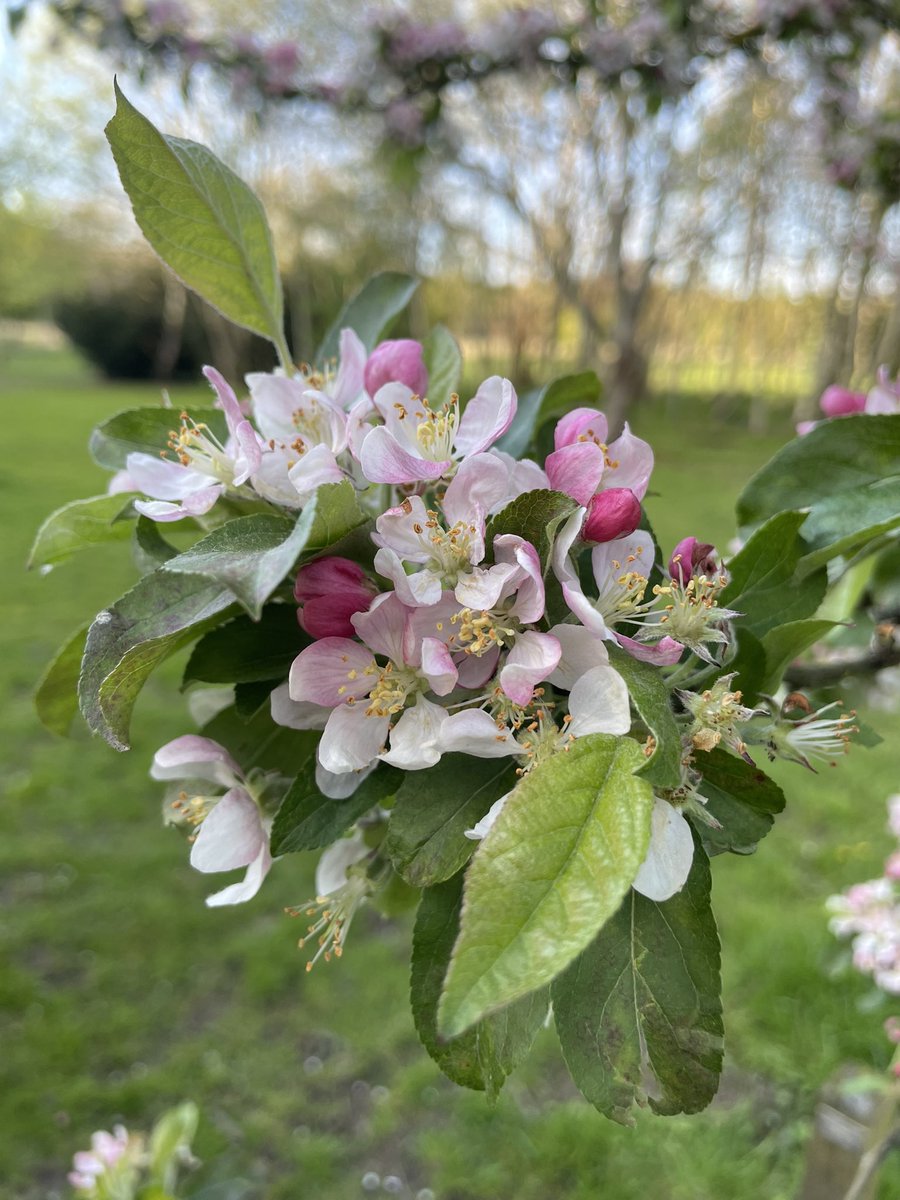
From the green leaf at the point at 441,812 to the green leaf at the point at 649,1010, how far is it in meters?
0.10

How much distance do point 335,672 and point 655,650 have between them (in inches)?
7.5

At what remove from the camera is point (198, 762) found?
0.64 meters

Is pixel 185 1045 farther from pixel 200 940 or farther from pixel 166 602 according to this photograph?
pixel 166 602

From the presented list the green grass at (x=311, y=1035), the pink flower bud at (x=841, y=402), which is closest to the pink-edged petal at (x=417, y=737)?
the pink flower bud at (x=841, y=402)

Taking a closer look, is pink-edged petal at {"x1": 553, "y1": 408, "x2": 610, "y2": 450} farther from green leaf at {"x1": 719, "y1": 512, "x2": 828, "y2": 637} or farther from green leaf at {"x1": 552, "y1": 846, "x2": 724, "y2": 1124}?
green leaf at {"x1": 552, "y1": 846, "x2": 724, "y2": 1124}

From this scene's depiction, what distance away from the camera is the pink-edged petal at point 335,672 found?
544mm

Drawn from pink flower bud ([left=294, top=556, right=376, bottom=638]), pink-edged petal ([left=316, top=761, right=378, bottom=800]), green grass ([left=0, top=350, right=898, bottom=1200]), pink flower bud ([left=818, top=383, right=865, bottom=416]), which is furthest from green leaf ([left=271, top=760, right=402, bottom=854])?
green grass ([left=0, top=350, right=898, bottom=1200])

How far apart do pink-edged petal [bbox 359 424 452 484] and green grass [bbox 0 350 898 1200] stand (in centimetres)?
200

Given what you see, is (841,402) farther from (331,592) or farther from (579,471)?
(331,592)

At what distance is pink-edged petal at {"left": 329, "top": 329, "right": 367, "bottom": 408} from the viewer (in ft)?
2.29

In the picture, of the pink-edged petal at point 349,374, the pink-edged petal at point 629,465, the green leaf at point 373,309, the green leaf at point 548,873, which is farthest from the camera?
the green leaf at point 373,309

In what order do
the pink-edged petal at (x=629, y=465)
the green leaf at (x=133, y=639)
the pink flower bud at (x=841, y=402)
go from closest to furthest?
the green leaf at (x=133, y=639), the pink-edged petal at (x=629, y=465), the pink flower bud at (x=841, y=402)

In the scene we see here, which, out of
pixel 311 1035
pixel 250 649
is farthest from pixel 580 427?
pixel 311 1035

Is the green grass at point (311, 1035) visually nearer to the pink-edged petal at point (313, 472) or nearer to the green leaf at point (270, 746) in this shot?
the green leaf at point (270, 746)
